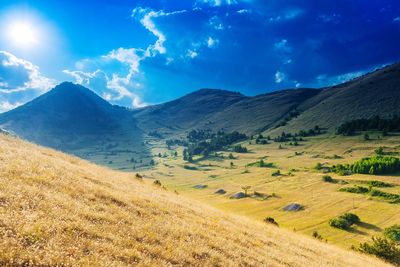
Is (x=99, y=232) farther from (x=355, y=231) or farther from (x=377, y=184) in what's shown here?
(x=377, y=184)

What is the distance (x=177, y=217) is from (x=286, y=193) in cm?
15747

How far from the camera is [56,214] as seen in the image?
1656 centimetres

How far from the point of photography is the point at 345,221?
4921 inches

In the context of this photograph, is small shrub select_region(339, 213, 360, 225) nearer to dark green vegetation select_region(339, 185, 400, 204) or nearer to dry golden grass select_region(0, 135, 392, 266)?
dark green vegetation select_region(339, 185, 400, 204)

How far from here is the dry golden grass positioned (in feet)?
43.3

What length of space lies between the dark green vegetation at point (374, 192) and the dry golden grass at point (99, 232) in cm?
13363

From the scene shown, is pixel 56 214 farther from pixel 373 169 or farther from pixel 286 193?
pixel 373 169

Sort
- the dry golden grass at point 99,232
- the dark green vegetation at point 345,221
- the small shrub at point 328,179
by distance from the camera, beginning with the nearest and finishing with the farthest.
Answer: the dry golden grass at point 99,232 < the dark green vegetation at point 345,221 < the small shrub at point 328,179

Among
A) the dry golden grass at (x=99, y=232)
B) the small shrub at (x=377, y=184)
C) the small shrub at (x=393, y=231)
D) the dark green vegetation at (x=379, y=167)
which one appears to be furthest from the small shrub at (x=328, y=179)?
the dry golden grass at (x=99, y=232)

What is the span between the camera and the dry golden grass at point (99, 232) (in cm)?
1320

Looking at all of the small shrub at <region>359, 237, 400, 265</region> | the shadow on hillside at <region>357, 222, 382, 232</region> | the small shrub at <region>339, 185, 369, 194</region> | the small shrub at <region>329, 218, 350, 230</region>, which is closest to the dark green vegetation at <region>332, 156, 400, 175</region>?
the small shrub at <region>339, 185, 369, 194</region>

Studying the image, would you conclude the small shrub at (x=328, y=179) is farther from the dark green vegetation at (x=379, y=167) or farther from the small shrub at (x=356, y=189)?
the dark green vegetation at (x=379, y=167)

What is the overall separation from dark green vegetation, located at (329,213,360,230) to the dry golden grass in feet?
346

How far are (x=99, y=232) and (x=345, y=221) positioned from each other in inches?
4848
